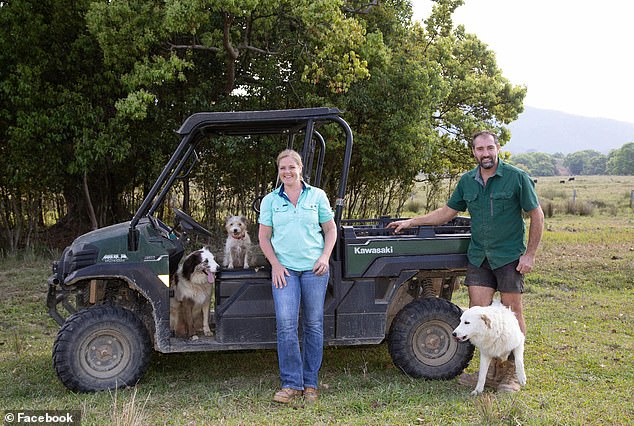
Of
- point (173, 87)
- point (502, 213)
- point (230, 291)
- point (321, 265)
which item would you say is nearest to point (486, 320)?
point (502, 213)

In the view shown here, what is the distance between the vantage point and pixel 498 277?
4.95 meters

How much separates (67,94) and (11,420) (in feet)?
26.7

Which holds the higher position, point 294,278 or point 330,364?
point 294,278

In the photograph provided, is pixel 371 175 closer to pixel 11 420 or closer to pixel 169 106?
pixel 169 106

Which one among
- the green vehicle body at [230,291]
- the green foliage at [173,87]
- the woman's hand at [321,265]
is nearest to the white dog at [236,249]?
the green vehicle body at [230,291]

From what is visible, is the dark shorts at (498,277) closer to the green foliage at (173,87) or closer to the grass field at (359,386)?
the grass field at (359,386)

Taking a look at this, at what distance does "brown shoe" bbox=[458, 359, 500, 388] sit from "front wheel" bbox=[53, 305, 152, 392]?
2.47 metres

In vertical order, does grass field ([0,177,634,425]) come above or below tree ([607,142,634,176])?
below

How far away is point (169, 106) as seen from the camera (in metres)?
12.1

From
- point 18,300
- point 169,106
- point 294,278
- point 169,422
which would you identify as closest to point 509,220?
point 294,278

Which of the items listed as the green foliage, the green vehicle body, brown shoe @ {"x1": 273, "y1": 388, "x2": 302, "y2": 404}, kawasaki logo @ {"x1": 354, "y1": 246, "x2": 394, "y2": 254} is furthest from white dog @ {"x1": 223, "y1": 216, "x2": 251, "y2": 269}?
the green foliage

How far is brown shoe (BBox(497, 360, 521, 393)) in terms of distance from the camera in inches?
190

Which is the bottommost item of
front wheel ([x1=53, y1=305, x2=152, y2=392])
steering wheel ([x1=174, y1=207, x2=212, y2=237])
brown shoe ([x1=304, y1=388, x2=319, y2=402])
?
brown shoe ([x1=304, y1=388, x2=319, y2=402])

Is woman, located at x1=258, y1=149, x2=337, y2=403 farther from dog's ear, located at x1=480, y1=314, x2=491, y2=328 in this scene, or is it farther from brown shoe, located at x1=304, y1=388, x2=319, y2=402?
dog's ear, located at x1=480, y1=314, x2=491, y2=328
